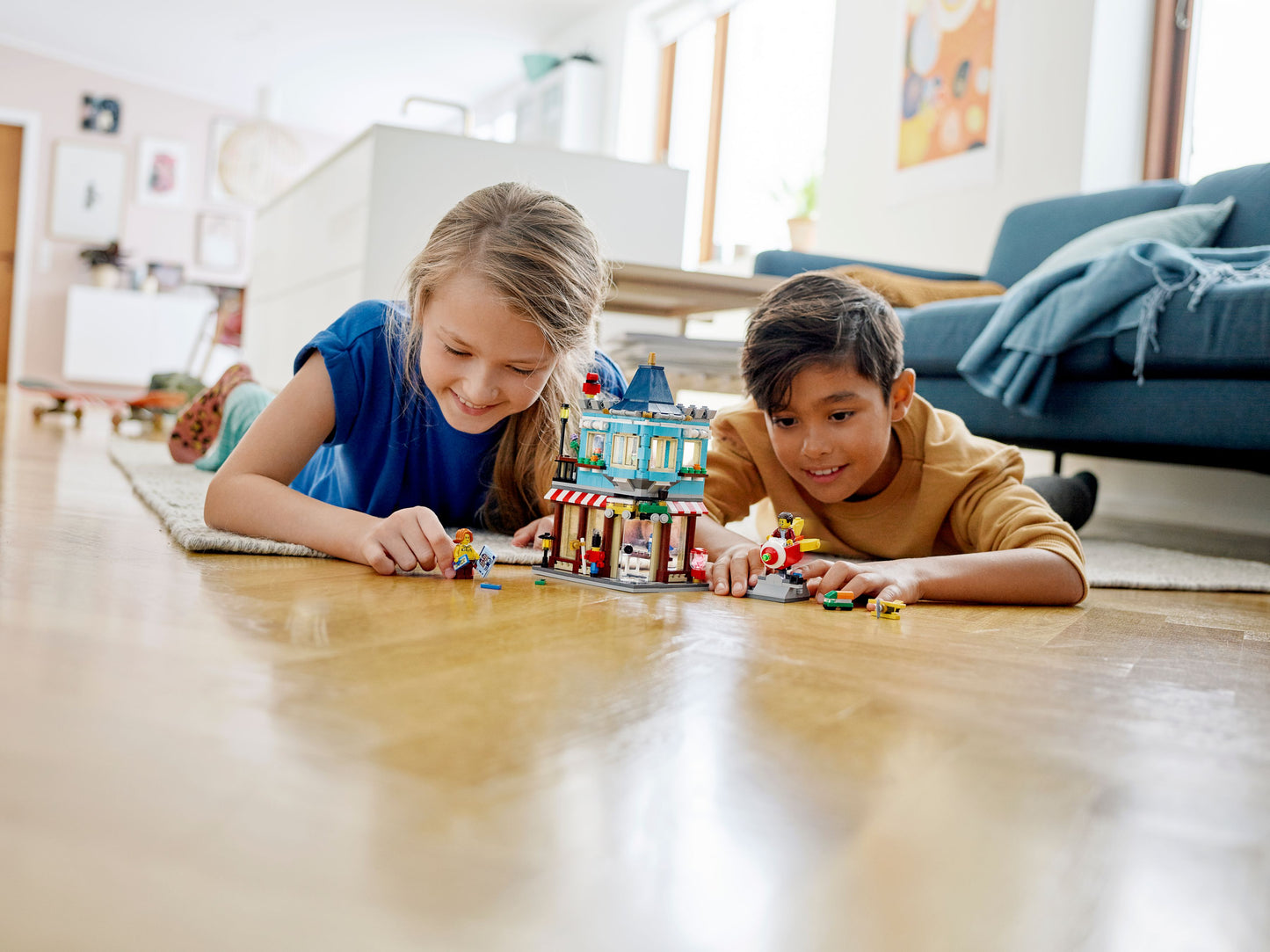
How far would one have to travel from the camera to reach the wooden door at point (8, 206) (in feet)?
27.8


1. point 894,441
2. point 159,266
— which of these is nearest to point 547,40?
point 159,266

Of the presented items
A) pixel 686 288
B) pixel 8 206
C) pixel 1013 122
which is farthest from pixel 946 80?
pixel 8 206

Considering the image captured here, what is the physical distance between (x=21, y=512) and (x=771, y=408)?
95 cm

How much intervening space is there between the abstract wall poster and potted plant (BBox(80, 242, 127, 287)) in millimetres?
6550

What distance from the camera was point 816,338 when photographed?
1.36 m

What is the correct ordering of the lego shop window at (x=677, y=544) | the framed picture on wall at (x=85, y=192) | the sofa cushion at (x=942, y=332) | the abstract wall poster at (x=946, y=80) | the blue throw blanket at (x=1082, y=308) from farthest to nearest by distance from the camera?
the framed picture on wall at (x=85, y=192) → the abstract wall poster at (x=946, y=80) → the sofa cushion at (x=942, y=332) → the blue throw blanket at (x=1082, y=308) → the lego shop window at (x=677, y=544)

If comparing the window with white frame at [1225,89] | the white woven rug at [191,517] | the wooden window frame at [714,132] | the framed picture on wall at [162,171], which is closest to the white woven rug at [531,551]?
the white woven rug at [191,517]

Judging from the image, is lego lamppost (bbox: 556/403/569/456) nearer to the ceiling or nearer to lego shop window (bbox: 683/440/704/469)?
lego shop window (bbox: 683/440/704/469)

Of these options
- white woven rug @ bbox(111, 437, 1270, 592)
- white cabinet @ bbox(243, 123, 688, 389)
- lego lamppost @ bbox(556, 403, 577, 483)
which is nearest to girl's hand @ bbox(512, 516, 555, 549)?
white woven rug @ bbox(111, 437, 1270, 592)

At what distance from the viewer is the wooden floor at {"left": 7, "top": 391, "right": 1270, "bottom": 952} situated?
370mm

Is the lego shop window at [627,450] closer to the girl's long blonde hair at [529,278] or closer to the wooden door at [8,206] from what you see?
the girl's long blonde hair at [529,278]

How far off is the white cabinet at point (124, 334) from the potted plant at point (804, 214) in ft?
16.8

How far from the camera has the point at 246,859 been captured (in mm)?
389

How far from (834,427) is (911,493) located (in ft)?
0.61
